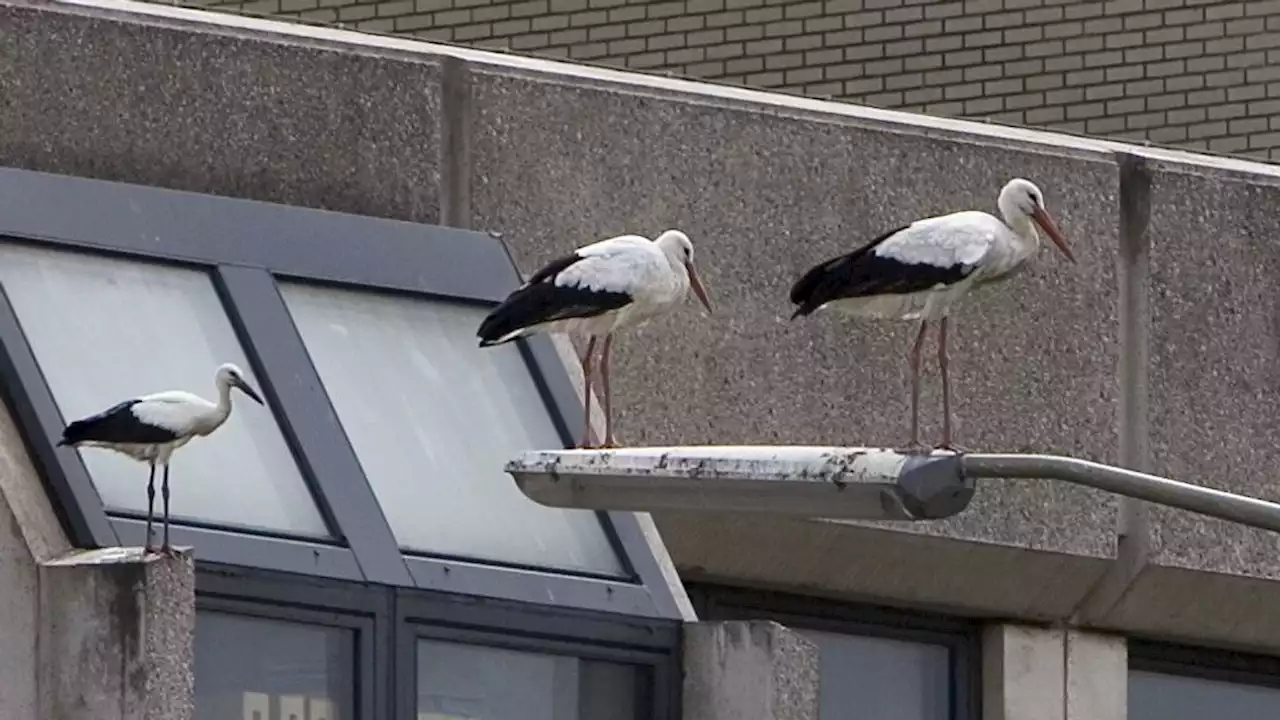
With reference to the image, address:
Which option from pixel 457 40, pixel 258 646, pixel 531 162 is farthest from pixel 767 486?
pixel 457 40

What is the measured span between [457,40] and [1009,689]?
6367 mm

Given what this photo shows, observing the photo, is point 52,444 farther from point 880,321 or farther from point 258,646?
point 880,321

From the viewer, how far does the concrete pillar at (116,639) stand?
39.5 ft

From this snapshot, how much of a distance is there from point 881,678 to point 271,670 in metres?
3.84

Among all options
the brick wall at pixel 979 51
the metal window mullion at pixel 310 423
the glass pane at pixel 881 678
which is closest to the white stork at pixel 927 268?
the metal window mullion at pixel 310 423

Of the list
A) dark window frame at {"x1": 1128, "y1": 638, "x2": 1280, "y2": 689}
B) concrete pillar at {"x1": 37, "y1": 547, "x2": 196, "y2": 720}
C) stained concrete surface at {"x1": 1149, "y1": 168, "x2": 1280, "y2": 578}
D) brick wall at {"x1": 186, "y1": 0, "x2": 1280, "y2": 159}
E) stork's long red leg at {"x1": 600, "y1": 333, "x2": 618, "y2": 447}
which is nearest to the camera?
concrete pillar at {"x1": 37, "y1": 547, "x2": 196, "y2": 720}

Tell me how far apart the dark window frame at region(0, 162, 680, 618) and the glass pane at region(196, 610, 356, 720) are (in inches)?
7.2

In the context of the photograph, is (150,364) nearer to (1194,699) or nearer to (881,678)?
(881,678)

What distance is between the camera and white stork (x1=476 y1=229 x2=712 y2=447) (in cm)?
1291

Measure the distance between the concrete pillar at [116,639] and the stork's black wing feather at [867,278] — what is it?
6.51ft

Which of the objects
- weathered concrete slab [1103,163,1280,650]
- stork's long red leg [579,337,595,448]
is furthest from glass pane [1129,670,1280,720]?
stork's long red leg [579,337,595,448]

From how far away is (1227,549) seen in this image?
16375 millimetres

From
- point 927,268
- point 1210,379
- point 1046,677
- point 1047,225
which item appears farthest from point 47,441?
point 1210,379

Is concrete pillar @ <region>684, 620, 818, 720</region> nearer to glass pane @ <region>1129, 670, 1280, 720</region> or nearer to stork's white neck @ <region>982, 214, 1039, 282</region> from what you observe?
stork's white neck @ <region>982, 214, 1039, 282</region>
